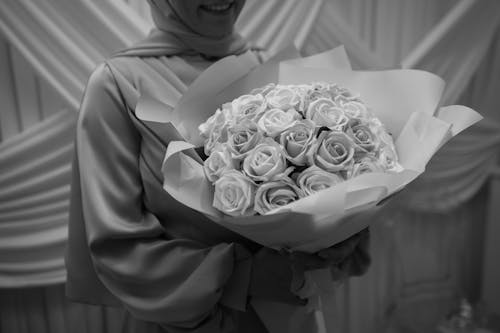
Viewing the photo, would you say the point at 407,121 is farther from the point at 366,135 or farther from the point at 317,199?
the point at 317,199

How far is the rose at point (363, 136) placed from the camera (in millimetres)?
762

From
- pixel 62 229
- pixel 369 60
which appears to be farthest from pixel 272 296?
pixel 369 60

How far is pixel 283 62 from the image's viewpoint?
99cm

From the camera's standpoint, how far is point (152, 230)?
94 centimetres

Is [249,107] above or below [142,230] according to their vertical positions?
above

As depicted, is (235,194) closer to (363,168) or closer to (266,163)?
(266,163)

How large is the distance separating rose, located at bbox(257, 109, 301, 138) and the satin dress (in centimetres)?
22

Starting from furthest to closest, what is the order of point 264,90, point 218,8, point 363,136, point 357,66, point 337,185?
point 357,66 → point 218,8 → point 264,90 → point 363,136 → point 337,185

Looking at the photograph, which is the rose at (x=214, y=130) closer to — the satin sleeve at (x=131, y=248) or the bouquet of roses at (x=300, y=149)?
the bouquet of roses at (x=300, y=149)

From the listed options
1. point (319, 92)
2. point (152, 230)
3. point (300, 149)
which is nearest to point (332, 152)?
point (300, 149)

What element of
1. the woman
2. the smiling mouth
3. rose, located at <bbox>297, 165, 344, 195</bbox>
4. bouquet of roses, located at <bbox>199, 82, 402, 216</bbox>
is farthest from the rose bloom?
the smiling mouth

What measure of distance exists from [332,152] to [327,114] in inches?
3.0

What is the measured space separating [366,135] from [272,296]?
38cm

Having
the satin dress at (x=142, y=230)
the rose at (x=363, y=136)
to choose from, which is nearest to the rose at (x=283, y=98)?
the rose at (x=363, y=136)
